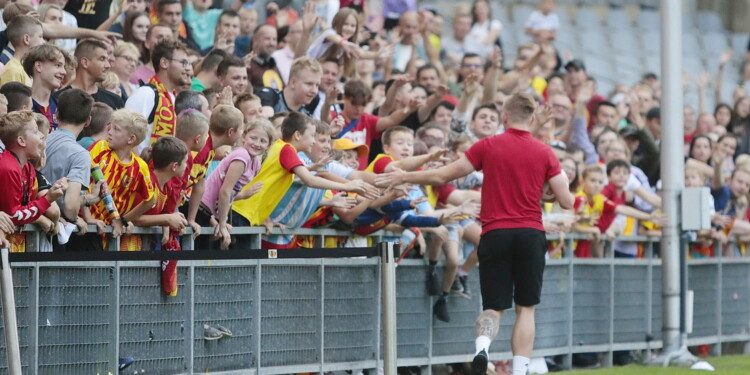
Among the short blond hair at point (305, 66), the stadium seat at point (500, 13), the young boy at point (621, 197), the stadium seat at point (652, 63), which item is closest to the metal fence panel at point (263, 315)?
the young boy at point (621, 197)

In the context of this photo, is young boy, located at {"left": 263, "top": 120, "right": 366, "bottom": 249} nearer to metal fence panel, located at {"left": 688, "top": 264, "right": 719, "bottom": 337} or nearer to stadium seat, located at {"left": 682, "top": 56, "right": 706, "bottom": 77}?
metal fence panel, located at {"left": 688, "top": 264, "right": 719, "bottom": 337}

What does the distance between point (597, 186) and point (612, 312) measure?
4.37ft

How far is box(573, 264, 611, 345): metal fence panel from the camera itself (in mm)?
14609

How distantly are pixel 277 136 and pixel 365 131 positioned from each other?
2529mm

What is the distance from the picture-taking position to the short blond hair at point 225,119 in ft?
36.8

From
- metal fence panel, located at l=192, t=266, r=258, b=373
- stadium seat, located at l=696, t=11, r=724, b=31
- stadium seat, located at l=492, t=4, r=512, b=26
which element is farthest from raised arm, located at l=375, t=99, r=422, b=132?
stadium seat, located at l=696, t=11, r=724, b=31

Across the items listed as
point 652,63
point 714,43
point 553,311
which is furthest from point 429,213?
point 714,43

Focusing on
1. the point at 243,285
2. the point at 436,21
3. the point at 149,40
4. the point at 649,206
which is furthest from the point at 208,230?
the point at 436,21

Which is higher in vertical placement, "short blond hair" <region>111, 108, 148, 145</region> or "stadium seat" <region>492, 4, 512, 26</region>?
"stadium seat" <region>492, 4, 512, 26</region>

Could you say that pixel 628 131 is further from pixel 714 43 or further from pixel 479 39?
pixel 714 43

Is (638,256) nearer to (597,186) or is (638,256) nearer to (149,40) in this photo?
(597,186)

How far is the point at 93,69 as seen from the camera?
1145cm

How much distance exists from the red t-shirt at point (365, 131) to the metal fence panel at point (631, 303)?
9.47 ft

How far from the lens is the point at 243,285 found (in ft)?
35.0
